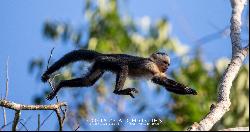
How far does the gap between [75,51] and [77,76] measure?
0.26 m

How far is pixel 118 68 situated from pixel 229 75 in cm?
145

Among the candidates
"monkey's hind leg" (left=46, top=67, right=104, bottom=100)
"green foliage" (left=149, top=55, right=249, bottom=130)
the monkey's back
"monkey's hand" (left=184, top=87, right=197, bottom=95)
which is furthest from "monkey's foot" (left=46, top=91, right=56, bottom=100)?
"green foliage" (left=149, top=55, right=249, bottom=130)

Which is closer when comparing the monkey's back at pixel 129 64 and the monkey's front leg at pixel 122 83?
the monkey's front leg at pixel 122 83

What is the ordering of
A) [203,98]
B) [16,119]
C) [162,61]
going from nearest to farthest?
[16,119] → [162,61] → [203,98]

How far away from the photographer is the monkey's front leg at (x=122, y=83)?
5.05 metres

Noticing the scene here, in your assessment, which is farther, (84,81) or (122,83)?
(84,81)

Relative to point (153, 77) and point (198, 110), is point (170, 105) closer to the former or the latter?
point (198, 110)

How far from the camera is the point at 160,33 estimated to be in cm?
941

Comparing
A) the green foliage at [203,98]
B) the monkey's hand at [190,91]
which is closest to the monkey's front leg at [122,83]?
the monkey's hand at [190,91]

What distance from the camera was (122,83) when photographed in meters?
5.23

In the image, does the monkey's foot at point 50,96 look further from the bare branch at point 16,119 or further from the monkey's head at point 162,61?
the bare branch at point 16,119

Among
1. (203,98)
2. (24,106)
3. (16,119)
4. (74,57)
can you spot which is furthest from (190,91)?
(203,98)

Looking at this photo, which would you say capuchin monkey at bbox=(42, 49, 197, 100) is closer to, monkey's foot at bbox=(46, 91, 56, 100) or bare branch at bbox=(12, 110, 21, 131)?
monkey's foot at bbox=(46, 91, 56, 100)

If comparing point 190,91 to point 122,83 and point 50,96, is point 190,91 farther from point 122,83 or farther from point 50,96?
point 50,96
